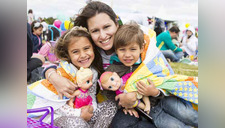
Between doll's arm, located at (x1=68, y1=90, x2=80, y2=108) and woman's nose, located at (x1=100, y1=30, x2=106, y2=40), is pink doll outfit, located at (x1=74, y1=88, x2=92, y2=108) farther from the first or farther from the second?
woman's nose, located at (x1=100, y1=30, x2=106, y2=40)

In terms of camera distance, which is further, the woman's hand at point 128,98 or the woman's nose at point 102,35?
the woman's nose at point 102,35

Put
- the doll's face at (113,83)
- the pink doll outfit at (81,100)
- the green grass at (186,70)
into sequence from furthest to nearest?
the green grass at (186,70)
the pink doll outfit at (81,100)
the doll's face at (113,83)

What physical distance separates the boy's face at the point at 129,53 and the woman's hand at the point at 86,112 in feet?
1.45


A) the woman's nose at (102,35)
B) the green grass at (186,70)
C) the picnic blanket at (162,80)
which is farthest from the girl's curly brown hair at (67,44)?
the green grass at (186,70)

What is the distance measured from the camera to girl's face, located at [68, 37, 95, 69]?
1.64 m

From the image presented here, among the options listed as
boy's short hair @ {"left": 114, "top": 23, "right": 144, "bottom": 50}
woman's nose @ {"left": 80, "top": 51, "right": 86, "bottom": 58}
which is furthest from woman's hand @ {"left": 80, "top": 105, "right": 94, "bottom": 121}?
boy's short hair @ {"left": 114, "top": 23, "right": 144, "bottom": 50}

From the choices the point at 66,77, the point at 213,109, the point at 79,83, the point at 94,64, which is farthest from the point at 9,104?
the point at 94,64

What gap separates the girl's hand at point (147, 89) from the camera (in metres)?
1.50

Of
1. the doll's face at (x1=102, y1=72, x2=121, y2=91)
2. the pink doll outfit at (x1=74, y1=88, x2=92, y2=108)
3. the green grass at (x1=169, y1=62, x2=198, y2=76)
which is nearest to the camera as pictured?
the doll's face at (x1=102, y1=72, x2=121, y2=91)

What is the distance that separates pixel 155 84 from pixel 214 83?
865 mm

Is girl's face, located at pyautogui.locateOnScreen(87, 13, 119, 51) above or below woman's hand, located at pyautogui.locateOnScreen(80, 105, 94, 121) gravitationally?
above

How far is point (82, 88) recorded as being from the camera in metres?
1.58

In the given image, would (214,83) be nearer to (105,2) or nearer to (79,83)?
(79,83)

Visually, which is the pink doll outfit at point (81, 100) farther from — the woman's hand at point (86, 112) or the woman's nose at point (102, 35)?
the woman's nose at point (102, 35)
